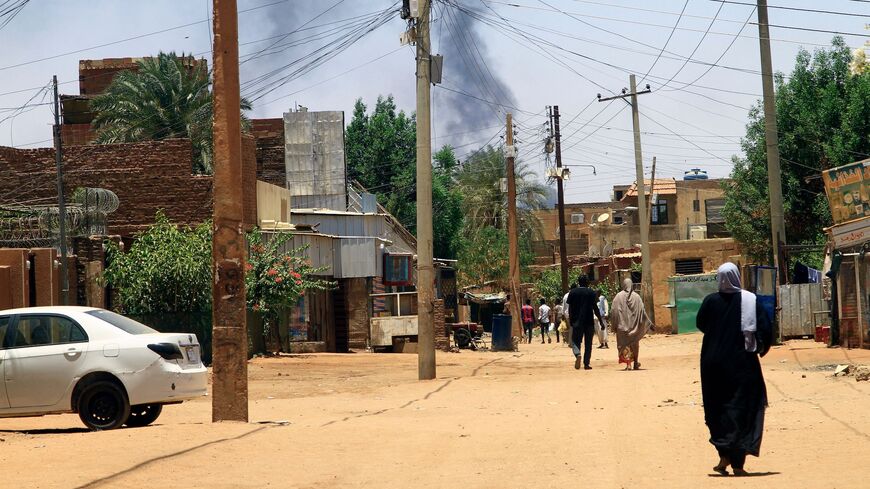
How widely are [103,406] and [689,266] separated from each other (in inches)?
1797

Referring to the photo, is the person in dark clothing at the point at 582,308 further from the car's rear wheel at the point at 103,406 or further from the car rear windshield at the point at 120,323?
the car's rear wheel at the point at 103,406

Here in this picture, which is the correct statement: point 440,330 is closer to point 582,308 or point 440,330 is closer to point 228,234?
point 582,308

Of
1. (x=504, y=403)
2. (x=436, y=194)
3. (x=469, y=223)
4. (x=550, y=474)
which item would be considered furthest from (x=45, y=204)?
(x=469, y=223)

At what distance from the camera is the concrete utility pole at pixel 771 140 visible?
29.2m

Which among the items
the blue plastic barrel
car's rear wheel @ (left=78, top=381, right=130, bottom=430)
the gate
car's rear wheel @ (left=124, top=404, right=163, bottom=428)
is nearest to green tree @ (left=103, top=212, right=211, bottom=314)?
the blue plastic barrel

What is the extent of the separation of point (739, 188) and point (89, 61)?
3521 cm

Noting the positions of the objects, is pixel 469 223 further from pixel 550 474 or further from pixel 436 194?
pixel 550 474

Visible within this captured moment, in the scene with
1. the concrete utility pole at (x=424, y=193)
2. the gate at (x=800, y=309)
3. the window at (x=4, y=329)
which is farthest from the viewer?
the gate at (x=800, y=309)

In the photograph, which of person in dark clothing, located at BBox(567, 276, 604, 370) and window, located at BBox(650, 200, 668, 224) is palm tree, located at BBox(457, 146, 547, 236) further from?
person in dark clothing, located at BBox(567, 276, 604, 370)

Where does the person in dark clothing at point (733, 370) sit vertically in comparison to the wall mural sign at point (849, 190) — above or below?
below

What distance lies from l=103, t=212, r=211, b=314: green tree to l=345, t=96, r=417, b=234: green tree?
4441 centimetres

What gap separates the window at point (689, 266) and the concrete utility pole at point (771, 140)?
25.2 m

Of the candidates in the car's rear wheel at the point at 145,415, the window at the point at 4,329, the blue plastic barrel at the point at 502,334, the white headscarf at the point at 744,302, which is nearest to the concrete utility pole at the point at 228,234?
the car's rear wheel at the point at 145,415

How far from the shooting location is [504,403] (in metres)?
17.0
